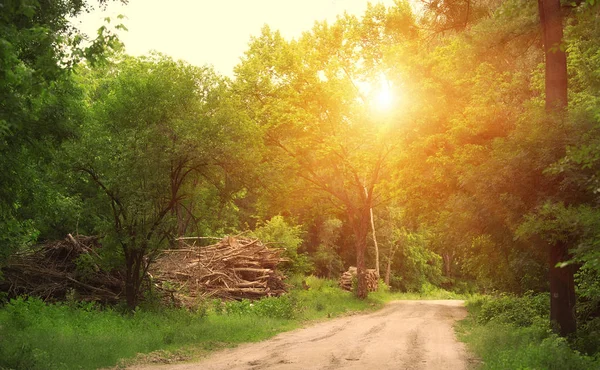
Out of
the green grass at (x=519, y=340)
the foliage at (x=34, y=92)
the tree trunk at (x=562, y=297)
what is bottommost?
the green grass at (x=519, y=340)

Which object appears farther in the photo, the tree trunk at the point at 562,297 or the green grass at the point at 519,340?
the tree trunk at the point at 562,297

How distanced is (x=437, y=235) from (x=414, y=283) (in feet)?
119

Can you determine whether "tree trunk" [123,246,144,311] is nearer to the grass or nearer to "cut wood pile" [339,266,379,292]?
the grass

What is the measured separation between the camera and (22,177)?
11758 millimetres

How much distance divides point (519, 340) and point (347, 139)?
2003 centimetres

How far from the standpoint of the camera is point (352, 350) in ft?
45.9

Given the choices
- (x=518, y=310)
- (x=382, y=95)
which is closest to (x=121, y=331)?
(x=518, y=310)

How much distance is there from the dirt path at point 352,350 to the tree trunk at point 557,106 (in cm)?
249

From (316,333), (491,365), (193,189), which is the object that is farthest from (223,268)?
(491,365)

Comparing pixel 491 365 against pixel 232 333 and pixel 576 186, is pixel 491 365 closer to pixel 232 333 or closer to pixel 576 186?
pixel 576 186

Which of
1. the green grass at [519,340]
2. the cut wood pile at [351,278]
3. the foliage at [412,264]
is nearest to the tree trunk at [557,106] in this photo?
the green grass at [519,340]

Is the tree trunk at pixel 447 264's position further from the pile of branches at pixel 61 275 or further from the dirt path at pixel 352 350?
the pile of branches at pixel 61 275

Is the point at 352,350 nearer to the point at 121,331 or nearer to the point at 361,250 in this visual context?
the point at 121,331

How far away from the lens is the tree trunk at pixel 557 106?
507 inches
